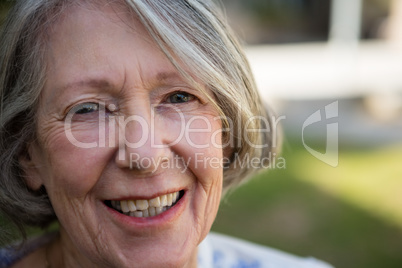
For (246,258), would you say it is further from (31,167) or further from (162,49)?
(162,49)

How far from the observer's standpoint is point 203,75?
1982mm

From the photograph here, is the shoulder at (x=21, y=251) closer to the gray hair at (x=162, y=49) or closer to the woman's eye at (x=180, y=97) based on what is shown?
the gray hair at (x=162, y=49)

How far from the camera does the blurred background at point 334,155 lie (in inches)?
192

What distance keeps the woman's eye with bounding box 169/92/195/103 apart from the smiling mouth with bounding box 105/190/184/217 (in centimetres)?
35

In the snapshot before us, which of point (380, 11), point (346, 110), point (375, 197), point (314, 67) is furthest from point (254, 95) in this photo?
point (380, 11)

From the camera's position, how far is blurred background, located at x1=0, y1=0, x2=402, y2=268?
487 centimetres

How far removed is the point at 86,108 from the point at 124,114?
0.14 m

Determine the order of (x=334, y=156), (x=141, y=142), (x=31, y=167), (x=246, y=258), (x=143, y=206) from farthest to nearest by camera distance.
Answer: (x=334, y=156) → (x=246, y=258) → (x=31, y=167) → (x=143, y=206) → (x=141, y=142)

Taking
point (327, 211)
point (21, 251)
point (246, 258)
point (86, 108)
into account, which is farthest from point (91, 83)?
point (327, 211)

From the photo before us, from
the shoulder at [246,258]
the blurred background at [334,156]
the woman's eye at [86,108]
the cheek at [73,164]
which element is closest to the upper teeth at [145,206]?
the cheek at [73,164]

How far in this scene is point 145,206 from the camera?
77.7 inches

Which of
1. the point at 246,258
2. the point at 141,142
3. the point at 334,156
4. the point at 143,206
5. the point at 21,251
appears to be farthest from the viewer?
the point at 334,156

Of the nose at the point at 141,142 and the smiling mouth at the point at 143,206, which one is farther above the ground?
the nose at the point at 141,142

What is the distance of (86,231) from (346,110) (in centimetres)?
736
